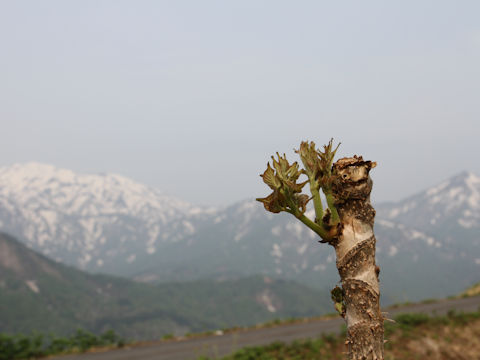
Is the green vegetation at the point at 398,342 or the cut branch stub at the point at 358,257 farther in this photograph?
the green vegetation at the point at 398,342

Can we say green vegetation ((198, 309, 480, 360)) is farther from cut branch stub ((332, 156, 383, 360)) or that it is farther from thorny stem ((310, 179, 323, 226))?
thorny stem ((310, 179, 323, 226))

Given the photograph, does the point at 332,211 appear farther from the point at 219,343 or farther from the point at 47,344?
the point at 47,344

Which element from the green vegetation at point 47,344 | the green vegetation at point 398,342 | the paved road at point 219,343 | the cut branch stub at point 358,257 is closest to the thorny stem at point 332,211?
the cut branch stub at point 358,257

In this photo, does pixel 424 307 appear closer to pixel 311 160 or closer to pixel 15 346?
pixel 15 346

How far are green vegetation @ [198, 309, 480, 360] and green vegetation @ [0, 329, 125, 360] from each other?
8.39 meters

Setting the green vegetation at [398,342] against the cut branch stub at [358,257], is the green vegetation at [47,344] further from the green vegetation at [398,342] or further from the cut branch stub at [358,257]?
the cut branch stub at [358,257]

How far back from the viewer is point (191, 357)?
1766cm

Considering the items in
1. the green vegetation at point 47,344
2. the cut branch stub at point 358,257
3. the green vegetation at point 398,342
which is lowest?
the green vegetation at point 398,342

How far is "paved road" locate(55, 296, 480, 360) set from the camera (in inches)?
733

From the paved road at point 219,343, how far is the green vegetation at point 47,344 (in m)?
1.15

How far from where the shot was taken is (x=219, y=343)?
20.6 m

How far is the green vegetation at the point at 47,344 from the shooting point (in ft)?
59.8

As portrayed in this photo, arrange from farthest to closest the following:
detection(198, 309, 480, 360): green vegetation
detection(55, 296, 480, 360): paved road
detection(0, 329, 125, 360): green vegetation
→ detection(55, 296, 480, 360): paved road
detection(0, 329, 125, 360): green vegetation
detection(198, 309, 480, 360): green vegetation

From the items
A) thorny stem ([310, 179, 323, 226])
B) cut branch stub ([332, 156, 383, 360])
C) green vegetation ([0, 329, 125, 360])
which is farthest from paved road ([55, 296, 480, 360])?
thorny stem ([310, 179, 323, 226])
